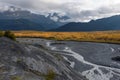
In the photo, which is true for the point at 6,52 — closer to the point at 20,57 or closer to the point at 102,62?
the point at 20,57

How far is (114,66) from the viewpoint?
3034 inches

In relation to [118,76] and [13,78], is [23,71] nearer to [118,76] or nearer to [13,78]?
[13,78]

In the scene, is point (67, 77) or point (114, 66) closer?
point (67, 77)

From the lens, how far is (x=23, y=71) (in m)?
35.5

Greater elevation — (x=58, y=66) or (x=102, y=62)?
(x=58, y=66)

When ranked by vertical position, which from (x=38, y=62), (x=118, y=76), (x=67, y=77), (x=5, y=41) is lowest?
(x=118, y=76)

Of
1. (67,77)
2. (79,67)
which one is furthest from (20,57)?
(79,67)

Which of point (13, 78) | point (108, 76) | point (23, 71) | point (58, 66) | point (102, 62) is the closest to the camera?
point (13, 78)

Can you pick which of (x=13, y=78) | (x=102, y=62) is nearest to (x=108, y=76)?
(x=102, y=62)

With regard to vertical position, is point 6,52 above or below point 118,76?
above

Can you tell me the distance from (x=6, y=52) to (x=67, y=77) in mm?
10085

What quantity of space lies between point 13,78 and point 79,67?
1624 inches

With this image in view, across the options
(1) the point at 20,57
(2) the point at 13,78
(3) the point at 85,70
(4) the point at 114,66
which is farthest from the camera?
(4) the point at 114,66

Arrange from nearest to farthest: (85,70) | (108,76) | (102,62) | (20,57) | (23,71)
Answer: (23,71), (20,57), (108,76), (85,70), (102,62)
